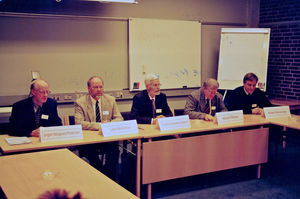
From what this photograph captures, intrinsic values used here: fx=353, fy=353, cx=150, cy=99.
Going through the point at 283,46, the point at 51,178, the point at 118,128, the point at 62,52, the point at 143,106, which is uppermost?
the point at 283,46

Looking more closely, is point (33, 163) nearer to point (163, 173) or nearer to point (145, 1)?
point (163, 173)

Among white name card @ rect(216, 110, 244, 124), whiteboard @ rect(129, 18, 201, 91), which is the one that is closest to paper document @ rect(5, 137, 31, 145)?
white name card @ rect(216, 110, 244, 124)

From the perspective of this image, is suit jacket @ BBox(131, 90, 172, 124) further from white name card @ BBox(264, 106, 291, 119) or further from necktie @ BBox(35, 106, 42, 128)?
white name card @ BBox(264, 106, 291, 119)

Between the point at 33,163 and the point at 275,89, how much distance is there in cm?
525

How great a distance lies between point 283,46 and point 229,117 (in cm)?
298

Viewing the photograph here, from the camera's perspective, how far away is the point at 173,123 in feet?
12.6

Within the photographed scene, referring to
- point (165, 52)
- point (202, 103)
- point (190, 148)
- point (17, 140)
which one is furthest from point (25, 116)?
point (165, 52)

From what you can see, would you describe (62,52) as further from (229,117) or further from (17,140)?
(229,117)

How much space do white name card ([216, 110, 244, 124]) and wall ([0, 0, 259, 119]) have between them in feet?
6.93

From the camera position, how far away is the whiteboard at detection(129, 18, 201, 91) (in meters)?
5.81

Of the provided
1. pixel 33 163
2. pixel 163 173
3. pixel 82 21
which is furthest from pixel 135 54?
pixel 33 163

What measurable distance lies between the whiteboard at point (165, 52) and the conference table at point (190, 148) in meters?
1.92

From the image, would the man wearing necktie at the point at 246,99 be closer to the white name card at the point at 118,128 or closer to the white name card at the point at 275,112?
the white name card at the point at 275,112

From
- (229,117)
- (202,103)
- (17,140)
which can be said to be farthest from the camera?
(202,103)
